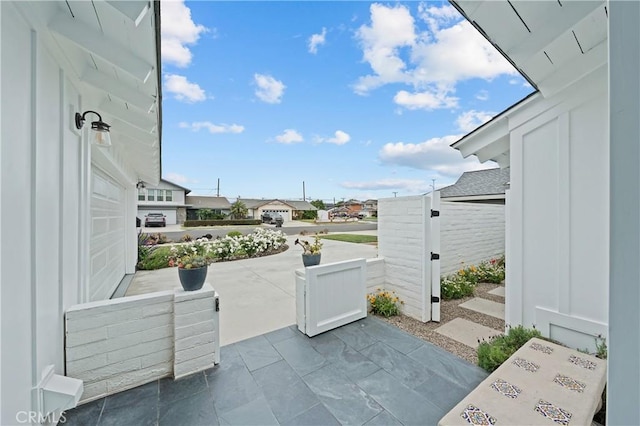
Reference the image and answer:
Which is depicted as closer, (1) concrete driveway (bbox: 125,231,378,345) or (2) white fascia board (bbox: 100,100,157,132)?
(2) white fascia board (bbox: 100,100,157,132)

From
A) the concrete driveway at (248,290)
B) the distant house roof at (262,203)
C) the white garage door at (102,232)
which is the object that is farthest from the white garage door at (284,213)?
the white garage door at (102,232)

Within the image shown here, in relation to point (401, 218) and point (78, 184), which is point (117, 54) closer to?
point (78, 184)

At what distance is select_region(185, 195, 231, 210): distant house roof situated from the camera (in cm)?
3335

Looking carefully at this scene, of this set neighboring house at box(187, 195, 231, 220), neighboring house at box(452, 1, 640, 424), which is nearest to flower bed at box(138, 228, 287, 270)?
neighboring house at box(452, 1, 640, 424)

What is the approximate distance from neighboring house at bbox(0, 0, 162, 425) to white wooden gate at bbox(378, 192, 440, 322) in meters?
3.58

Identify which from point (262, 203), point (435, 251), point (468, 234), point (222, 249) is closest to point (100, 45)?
point (435, 251)

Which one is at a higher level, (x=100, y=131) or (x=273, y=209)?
(x=100, y=131)

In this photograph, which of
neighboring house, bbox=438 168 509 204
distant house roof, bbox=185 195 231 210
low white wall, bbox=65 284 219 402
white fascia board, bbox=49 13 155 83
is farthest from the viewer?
distant house roof, bbox=185 195 231 210

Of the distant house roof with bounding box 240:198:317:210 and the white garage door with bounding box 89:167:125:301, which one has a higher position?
the distant house roof with bounding box 240:198:317:210

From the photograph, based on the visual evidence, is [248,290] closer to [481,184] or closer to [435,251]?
[435,251]

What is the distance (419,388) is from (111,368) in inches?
111

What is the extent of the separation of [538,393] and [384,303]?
2.43 meters

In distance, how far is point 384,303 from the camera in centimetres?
413

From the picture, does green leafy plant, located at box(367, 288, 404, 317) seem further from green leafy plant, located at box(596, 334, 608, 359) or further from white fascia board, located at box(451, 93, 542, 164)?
white fascia board, located at box(451, 93, 542, 164)
